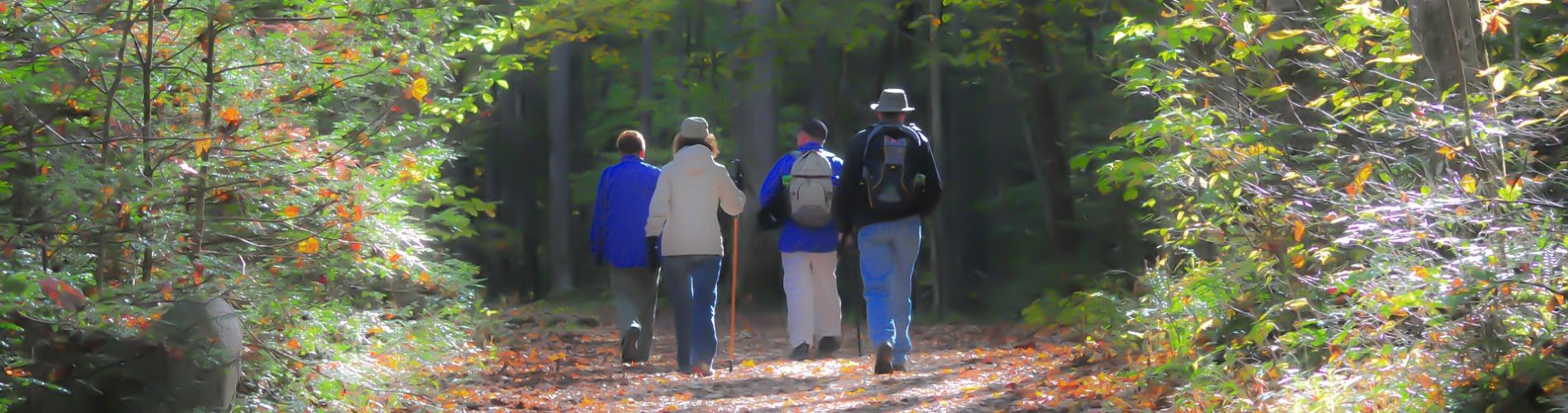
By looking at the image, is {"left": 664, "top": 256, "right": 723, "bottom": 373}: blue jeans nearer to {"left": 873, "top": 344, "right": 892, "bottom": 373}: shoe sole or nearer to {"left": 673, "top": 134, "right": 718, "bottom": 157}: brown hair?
{"left": 673, "top": 134, "right": 718, "bottom": 157}: brown hair

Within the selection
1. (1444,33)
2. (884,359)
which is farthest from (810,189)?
(1444,33)

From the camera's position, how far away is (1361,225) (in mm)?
5648

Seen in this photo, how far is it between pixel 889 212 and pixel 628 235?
6.44ft

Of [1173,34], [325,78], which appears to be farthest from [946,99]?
[325,78]

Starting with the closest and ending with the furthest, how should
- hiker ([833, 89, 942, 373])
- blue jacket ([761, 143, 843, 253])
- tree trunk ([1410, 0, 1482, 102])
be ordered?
tree trunk ([1410, 0, 1482, 102]) < hiker ([833, 89, 942, 373]) < blue jacket ([761, 143, 843, 253])

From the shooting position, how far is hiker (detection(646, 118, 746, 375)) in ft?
32.0

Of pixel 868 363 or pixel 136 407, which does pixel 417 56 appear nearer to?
pixel 136 407

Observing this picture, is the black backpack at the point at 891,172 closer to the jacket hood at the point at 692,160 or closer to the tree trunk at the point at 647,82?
the jacket hood at the point at 692,160

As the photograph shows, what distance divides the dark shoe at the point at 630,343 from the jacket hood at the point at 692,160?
4.80 feet

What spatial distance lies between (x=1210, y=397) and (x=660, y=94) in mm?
16964

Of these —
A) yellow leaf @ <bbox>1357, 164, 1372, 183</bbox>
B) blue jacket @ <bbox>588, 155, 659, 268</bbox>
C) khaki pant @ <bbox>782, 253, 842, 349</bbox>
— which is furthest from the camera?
khaki pant @ <bbox>782, 253, 842, 349</bbox>

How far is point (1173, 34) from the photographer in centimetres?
755

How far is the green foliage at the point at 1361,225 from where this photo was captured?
17.5 ft

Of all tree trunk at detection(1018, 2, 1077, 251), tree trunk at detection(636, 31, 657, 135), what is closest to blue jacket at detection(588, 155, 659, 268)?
tree trunk at detection(1018, 2, 1077, 251)
